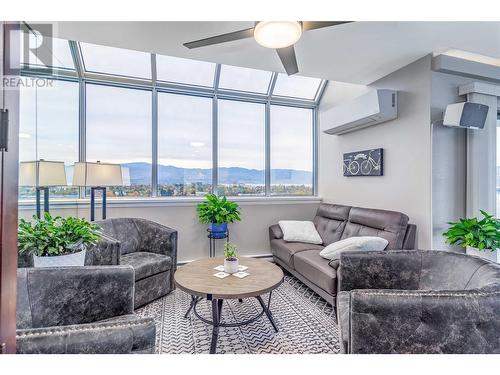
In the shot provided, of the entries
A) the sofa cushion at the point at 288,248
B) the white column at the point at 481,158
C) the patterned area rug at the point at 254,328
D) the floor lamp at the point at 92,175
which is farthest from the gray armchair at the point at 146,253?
the white column at the point at 481,158

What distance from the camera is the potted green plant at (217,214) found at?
3.53 m

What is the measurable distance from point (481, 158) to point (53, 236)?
3.97 metres

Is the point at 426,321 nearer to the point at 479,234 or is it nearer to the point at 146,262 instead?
the point at 479,234

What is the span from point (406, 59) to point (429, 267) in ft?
7.44

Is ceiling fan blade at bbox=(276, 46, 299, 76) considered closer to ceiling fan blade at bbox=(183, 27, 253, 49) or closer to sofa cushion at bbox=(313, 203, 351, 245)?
ceiling fan blade at bbox=(183, 27, 253, 49)

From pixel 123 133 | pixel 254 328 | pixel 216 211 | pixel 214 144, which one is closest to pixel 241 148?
pixel 214 144

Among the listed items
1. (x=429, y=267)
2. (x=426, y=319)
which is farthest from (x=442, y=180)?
(x=426, y=319)

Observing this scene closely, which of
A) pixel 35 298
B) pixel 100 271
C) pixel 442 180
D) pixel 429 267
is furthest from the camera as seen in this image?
pixel 442 180

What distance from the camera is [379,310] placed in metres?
1.18

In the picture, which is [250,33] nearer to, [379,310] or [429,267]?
[379,310]

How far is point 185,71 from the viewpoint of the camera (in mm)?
3959

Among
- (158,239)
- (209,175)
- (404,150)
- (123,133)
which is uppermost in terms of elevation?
(123,133)

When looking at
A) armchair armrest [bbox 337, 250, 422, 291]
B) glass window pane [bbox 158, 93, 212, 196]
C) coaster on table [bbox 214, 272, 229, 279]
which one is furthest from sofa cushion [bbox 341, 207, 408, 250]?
glass window pane [bbox 158, 93, 212, 196]

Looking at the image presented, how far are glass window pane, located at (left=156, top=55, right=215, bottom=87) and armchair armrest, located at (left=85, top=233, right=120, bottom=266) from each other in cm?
270
